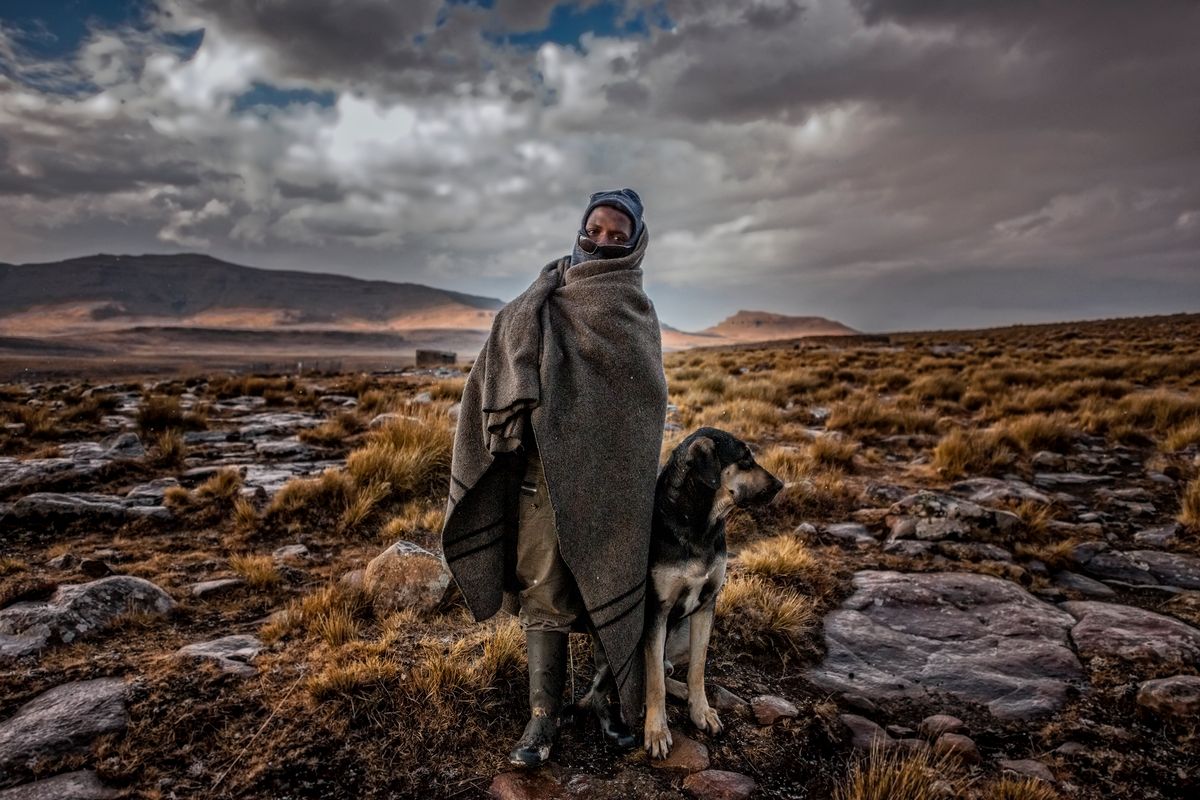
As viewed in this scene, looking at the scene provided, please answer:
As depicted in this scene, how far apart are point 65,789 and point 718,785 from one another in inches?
99.4

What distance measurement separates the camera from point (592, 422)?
2.54 metres

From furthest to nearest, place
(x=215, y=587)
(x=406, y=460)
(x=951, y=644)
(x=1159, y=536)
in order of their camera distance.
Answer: (x=406, y=460) → (x=1159, y=536) → (x=215, y=587) → (x=951, y=644)

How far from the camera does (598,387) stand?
8.43 feet

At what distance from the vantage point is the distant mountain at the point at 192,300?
142500 mm

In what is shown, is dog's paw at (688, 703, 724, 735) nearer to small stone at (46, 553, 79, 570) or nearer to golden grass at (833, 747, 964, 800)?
golden grass at (833, 747, 964, 800)

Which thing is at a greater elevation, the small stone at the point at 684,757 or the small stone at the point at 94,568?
the small stone at the point at 94,568

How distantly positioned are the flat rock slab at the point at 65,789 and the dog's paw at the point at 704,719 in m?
2.37

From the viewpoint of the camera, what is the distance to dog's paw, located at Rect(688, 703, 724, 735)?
110 inches

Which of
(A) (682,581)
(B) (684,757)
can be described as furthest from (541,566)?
(B) (684,757)

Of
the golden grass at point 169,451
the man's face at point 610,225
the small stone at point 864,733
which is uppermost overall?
the man's face at point 610,225

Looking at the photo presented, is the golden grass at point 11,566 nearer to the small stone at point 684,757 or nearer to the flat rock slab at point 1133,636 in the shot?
the small stone at point 684,757

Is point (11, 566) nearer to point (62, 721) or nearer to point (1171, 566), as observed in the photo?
point (62, 721)

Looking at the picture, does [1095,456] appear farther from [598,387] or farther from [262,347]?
[262,347]

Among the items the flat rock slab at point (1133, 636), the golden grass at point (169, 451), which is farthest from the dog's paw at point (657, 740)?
the golden grass at point (169, 451)
